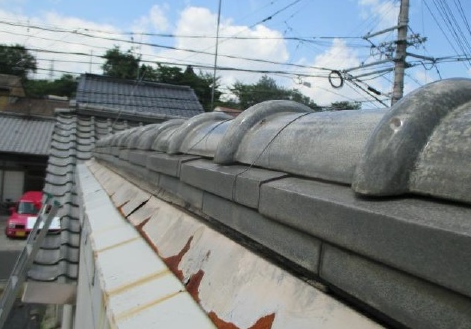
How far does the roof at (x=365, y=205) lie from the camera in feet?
2.40

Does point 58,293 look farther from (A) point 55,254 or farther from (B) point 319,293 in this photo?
(B) point 319,293

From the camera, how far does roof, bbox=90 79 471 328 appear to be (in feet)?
2.40

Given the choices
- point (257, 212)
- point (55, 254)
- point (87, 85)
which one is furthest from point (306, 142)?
point (87, 85)

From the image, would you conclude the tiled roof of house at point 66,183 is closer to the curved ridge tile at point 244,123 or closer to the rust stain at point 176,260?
the rust stain at point 176,260

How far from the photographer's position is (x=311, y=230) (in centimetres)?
103

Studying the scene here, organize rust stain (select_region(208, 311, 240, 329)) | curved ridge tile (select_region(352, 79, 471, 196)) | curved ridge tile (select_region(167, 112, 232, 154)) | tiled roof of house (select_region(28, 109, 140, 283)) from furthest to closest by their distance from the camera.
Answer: tiled roof of house (select_region(28, 109, 140, 283)) → curved ridge tile (select_region(167, 112, 232, 154)) → rust stain (select_region(208, 311, 240, 329)) → curved ridge tile (select_region(352, 79, 471, 196))

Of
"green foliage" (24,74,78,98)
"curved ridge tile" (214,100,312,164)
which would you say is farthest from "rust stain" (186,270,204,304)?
"green foliage" (24,74,78,98)

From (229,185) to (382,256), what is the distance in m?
0.86

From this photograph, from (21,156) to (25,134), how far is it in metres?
1.37

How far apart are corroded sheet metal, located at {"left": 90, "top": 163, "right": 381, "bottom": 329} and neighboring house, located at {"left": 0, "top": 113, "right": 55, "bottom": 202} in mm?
22113

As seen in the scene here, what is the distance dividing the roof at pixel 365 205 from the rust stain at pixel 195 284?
0.5 inches

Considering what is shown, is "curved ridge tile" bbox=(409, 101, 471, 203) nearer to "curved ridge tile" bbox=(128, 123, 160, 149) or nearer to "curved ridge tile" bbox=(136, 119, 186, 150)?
"curved ridge tile" bbox=(136, 119, 186, 150)

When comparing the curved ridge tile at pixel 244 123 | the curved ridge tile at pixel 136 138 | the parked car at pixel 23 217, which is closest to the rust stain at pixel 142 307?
the curved ridge tile at pixel 244 123

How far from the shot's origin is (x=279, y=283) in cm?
117
